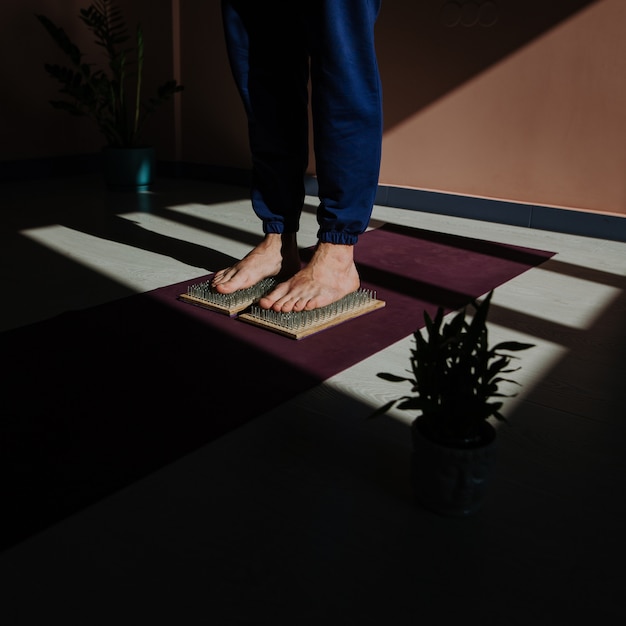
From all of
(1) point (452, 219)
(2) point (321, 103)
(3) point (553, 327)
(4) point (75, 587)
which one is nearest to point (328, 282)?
(2) point (321, 103)

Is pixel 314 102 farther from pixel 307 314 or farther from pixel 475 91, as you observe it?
pixel 475 91

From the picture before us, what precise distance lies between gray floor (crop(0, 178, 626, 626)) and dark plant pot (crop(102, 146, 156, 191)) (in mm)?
2850

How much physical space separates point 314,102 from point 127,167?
250 centimetres

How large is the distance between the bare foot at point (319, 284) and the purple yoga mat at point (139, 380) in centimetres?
9

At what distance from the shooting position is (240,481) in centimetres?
130

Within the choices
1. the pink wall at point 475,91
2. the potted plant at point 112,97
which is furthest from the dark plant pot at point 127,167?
the pink wall at point 475,91

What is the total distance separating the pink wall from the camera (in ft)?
11.0

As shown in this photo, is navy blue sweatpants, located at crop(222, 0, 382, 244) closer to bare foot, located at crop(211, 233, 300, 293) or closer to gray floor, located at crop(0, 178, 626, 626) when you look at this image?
bare foot, located at crop(211, 233, 300, 293)

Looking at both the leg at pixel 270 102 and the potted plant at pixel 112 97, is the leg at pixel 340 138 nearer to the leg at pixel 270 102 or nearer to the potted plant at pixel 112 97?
the leg at pixel 270 102

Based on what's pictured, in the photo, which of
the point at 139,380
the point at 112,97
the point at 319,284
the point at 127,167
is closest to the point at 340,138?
the point at 319,284

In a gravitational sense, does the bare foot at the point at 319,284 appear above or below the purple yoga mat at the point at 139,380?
above

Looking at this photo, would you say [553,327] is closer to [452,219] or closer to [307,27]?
[307,27]

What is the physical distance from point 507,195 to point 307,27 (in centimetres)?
200

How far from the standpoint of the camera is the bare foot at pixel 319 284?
2.06 m
